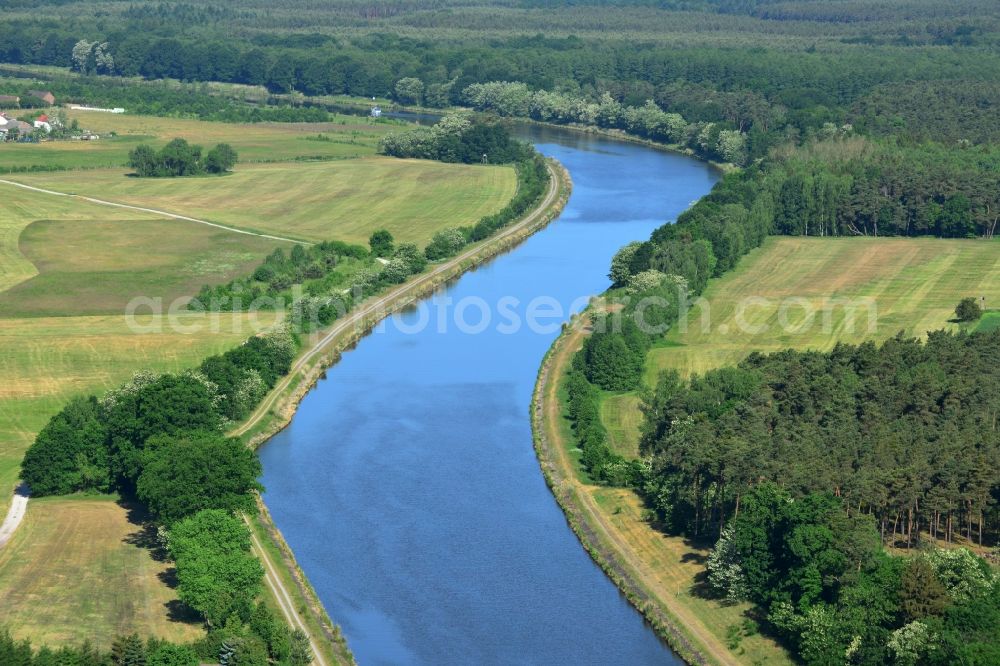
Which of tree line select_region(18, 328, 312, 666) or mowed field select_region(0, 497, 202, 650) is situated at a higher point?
tree line select_region(18, 328, 312, 666)

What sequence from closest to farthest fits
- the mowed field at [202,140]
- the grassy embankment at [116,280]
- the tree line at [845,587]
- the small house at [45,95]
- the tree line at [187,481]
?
the tree line at [845,587], the tree line at [187,481], the grassy embankment at [116,280], the mowed field at [202,140], the small house at [45,95]

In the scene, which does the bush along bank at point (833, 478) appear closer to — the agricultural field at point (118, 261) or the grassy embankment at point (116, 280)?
the grassy embankment at point (116, 280)

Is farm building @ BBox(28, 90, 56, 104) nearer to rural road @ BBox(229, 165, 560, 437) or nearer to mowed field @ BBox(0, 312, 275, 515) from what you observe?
rural road @ BBox(229, 165, 560, 437)

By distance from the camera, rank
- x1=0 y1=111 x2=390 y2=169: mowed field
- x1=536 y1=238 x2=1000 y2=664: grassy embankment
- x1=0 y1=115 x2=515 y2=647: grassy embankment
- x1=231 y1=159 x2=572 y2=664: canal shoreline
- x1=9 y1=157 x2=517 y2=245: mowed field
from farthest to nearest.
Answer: x1=0 y1=111 x2=390 y2=169: mowed field, x1=9 y1=157 x2=517 y2=245: mowed field, x1=536 y1=238 x2=1000 y2=664: grassy embankment, x1=231 y1=159 x2=572 y2=664: canal shoreline, x1=0 y1=115 x2=515 y2=647: grassy embankment

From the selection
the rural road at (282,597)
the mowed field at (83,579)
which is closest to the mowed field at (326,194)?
the mowed field at (83,579)

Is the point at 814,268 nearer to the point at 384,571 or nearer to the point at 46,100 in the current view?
the point at 384,571

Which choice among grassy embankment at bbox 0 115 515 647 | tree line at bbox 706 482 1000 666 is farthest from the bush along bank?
grassy embankment at bbox 0 115 515 647
